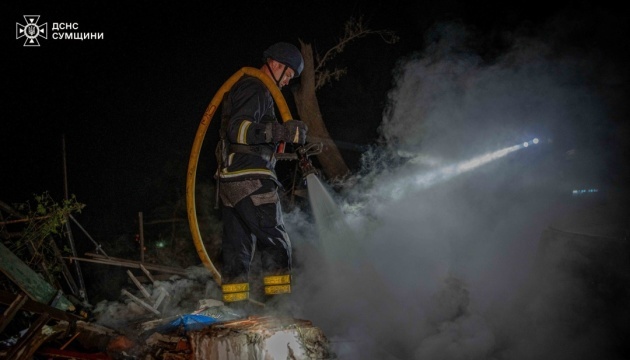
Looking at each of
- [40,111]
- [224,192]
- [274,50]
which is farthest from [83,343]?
[40,111]

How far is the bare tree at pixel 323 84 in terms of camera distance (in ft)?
28.6

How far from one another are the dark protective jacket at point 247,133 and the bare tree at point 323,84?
394 centimetres

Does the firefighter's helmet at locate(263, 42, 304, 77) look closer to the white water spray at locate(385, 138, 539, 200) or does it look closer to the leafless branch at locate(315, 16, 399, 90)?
the white water spray at locate(385, 138, 539, 200)

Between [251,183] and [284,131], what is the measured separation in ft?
2.40

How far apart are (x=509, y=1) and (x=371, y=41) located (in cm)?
329

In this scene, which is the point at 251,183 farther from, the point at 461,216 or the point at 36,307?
the point at 461,216

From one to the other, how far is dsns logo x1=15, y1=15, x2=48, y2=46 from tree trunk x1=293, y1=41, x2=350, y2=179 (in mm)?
5031

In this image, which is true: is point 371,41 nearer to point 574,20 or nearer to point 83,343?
point 574,20

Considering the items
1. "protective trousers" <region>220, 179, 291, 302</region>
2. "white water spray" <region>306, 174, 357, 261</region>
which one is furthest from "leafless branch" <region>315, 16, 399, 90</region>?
"protective trousers" <region>220, 179, 291, 302</region>

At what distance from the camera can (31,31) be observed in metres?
6.65

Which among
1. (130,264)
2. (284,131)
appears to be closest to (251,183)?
(284,131)

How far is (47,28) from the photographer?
677 centimetres

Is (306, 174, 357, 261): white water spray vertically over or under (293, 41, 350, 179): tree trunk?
under

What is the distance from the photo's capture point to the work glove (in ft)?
13.8
